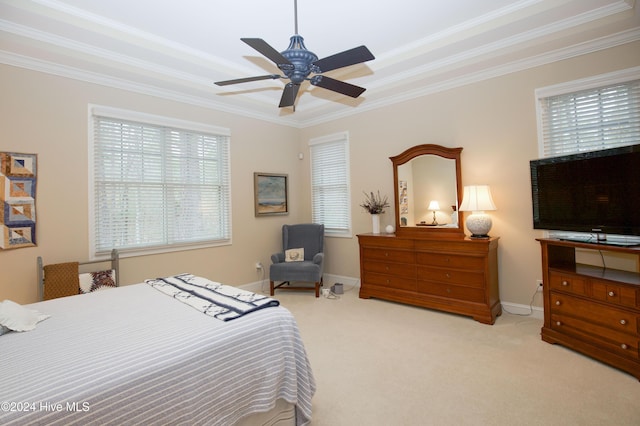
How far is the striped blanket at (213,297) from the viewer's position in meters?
1.82

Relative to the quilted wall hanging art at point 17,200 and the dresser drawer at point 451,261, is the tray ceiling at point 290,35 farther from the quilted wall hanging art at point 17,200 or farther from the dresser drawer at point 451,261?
the dresser drawer at point 451,261

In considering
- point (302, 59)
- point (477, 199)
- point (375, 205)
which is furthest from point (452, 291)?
point (302, 59)

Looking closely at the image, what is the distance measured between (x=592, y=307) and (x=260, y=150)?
4.44 meters

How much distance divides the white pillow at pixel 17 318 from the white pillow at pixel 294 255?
10.4 feet

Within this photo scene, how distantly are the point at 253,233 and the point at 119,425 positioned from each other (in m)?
3.78

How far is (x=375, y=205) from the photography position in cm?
447

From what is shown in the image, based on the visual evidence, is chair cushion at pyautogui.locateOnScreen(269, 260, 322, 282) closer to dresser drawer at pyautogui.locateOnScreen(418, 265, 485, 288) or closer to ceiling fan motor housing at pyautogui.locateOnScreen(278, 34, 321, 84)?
dresser drawer at pyautogui.locateOnScreen(418, 265, 485, 288)

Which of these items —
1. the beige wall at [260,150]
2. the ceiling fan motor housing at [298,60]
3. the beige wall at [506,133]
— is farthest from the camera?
the beige wall at [506,133]

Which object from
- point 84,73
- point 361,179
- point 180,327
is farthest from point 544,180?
point 84,73

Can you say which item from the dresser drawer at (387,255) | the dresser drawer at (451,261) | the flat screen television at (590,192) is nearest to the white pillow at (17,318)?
the dresser drawer at (387,255)

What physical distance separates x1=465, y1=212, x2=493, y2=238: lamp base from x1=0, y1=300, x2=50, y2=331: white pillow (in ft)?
12.4

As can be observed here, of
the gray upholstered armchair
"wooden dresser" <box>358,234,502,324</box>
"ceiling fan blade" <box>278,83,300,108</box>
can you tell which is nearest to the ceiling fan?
"ceiling fan blade" <box>278,83,300,108</box>

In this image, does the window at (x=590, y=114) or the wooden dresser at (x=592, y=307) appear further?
the window at (x=590, y=114)

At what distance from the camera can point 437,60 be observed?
352 centimetres
